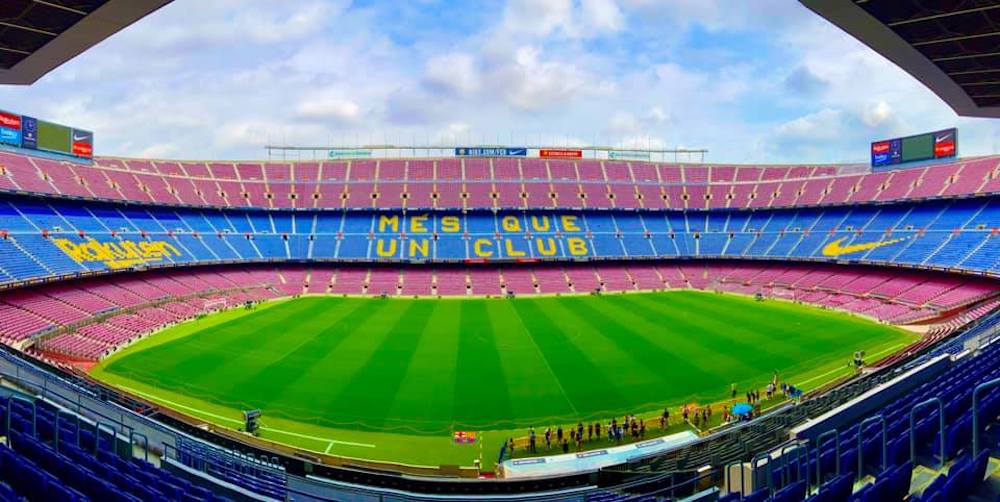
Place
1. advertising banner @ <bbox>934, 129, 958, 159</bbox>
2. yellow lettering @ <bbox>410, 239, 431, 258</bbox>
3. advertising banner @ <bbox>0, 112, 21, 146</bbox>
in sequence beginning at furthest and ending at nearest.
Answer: yellow lettering @ <bbox>410, 239, 431, 258</bbox> < advertising banner @ <bbox>934, 129, 958, 159</bbox> < advertising banner @ <bbox>0, 112, 21, 146</bbox>

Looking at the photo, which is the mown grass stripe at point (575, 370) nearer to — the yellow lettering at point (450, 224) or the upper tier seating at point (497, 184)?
the yellow lettering at point (450, 224)

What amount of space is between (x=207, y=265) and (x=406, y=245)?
21.0 meters

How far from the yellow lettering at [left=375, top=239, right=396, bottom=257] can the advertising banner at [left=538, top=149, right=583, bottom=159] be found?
26729 millimetres

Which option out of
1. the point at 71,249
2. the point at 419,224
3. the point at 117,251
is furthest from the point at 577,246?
the point at 71,249

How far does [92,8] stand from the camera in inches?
320

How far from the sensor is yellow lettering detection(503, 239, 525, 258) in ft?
218

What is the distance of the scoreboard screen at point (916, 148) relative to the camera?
59.1 meters

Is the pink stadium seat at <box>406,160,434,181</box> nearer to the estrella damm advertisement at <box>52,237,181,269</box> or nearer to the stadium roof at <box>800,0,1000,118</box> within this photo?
the estrella damm advertisement at <box>52,237,181,269</box>

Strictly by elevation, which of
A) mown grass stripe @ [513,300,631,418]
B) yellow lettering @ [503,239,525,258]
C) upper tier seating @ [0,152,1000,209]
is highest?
upper tier seating @ [0,152,1000,209]

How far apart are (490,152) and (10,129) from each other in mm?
52168

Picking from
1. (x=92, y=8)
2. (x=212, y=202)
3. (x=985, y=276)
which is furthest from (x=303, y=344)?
(x=985, y=276)

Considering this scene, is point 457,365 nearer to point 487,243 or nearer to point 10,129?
point 487,243

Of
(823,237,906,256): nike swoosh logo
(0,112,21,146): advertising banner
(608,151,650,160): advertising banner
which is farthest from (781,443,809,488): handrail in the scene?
(608,151,650,160): advertising banner

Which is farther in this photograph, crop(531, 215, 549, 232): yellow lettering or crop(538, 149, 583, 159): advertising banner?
crop(538, 149, 583, 159): advertising banner
